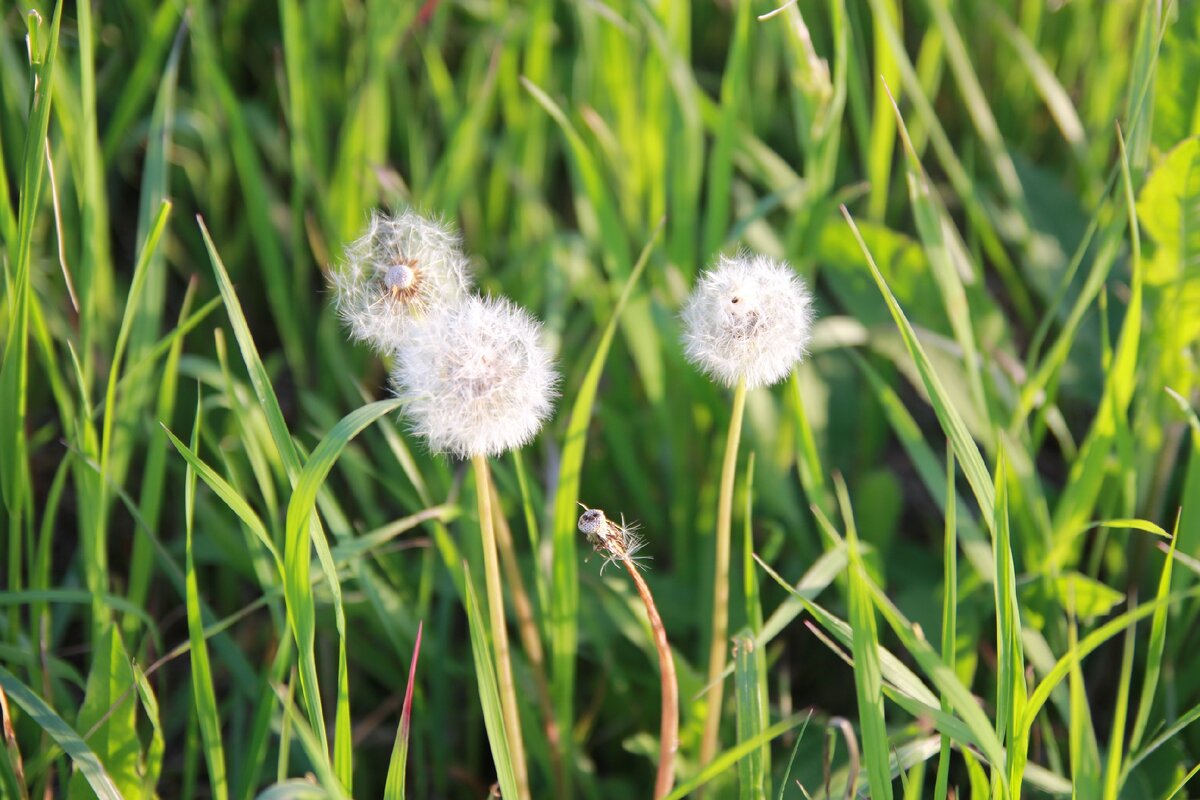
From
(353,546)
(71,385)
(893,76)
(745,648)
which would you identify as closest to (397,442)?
(353,546)

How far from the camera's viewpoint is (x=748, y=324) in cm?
130

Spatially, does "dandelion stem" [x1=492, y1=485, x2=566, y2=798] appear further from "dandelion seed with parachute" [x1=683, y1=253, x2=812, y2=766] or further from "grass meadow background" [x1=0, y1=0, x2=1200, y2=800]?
"dandelion seed with parachute" [x1=683, y1=253, x2=812, y2=766]

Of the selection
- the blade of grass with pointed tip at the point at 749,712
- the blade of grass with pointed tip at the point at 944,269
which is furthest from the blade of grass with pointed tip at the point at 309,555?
the blade of grass with pointed tip at the point at 944,269

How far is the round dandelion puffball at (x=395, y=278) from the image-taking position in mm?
1333

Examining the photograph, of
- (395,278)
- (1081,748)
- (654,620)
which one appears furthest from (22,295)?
(1081,748)

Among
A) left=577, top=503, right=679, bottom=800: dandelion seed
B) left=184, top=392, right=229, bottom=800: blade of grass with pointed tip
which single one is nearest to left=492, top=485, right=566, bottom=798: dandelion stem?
left=577, top=503, right=679, bottom=800: dandelion seed

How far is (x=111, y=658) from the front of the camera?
57.6 inches

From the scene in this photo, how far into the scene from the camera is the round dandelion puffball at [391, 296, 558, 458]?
48.3 inches

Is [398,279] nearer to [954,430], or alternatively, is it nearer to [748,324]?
[748,324]

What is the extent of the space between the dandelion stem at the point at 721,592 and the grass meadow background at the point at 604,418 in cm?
5

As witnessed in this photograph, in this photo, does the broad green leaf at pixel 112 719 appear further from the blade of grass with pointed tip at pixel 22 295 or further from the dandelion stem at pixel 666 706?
the dandelion stem at pixel 666 706

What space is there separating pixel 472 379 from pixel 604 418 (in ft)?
2.90

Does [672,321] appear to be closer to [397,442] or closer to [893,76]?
[397,442]

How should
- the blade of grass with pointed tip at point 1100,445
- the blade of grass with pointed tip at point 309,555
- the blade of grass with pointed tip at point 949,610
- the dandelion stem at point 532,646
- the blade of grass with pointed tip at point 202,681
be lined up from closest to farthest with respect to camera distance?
the blade of grass with pointed tip at point 309,555, the blade of grass with pointed tip at point 949,610, the blade of grass with pointed tip at point 202,681, the dandelion stem at point 532,646, the blade of grass with pointed tip at point 1100,445
